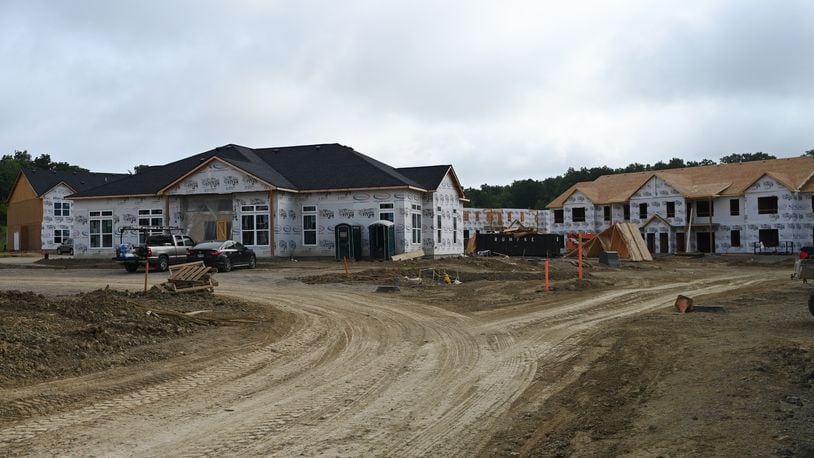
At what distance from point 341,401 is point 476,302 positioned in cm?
1068

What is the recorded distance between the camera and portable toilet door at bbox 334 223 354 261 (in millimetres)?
34938

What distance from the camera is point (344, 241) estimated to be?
3509cm

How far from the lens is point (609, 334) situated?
39.8 feet

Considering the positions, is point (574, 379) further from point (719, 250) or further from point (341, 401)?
point (719, 250)

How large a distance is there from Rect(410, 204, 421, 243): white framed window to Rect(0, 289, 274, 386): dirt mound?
21477 millimetres

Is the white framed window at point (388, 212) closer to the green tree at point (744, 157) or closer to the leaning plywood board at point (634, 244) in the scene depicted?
the leaning plywood board at point (634, 244)

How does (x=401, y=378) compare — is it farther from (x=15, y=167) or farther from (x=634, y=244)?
(x=15, y=167)

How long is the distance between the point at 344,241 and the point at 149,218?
12.4m

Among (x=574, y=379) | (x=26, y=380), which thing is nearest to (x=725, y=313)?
(x=574, y=379)

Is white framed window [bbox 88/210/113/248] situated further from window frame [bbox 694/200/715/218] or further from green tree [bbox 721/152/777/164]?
green tree [bbox 721/152/777/164]

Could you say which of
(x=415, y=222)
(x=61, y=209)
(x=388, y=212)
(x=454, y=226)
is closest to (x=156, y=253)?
(x=388, y=212)

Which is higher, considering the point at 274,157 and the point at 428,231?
the point at 274,157

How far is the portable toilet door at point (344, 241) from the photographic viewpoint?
115 ft

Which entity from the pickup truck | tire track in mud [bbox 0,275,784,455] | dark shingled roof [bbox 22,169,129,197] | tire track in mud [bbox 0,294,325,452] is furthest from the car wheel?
dark shingled roof [bbox 22,169,129,197]
